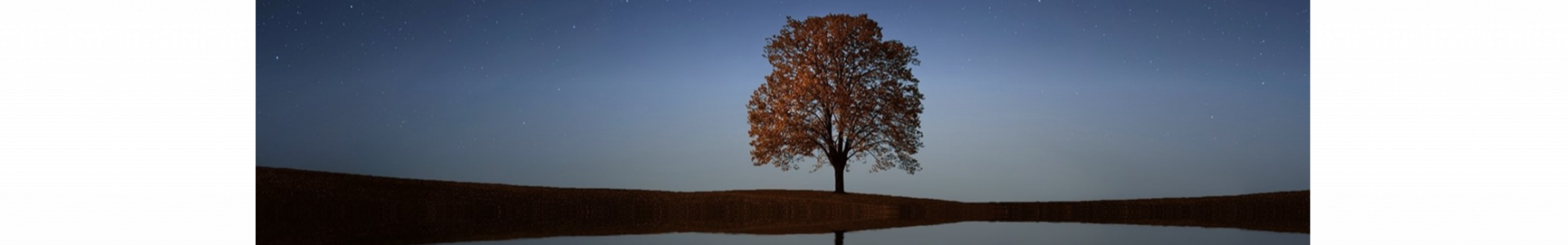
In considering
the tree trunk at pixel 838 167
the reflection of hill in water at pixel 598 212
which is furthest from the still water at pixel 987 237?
the tree trunk at pixel 838 167

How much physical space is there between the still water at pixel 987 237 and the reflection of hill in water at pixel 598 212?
18.3 inches

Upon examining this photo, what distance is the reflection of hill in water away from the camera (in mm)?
8461

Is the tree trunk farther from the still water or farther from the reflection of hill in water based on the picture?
the still water

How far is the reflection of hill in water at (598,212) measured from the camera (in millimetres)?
8461

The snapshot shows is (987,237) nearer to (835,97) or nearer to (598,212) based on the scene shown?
(598,212)

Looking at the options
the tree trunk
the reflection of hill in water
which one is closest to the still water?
the reflection of hill in water

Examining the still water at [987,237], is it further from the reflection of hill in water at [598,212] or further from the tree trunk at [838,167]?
the tree trunk at [838,167]

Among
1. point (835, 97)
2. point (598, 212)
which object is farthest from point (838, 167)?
point (598, 212)

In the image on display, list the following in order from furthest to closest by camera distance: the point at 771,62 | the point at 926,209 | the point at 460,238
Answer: the point at 771,62 → the point at 926,209 → the point at 460,238
